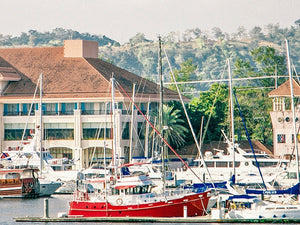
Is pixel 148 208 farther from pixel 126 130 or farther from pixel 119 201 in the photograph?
pixel 126 130

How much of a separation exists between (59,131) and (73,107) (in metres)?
3.18

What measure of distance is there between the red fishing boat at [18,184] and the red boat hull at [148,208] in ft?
71.4

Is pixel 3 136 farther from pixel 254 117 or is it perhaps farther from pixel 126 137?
pixel 254 117

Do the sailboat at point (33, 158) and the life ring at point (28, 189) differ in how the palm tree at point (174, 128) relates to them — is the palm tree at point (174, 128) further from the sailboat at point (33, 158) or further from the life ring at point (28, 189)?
the life ring at point (28, 189)

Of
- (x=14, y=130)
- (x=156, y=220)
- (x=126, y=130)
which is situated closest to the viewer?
(x=156, y=220)

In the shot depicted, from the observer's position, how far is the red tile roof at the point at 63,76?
11556 centimetres

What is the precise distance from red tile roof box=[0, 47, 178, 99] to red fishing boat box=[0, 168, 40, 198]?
23.2 m

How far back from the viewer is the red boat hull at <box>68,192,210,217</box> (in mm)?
67562

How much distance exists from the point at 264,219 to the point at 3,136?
5709 centimetres

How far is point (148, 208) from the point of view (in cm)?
6762

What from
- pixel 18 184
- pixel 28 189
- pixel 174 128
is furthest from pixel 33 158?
pixel 174 128

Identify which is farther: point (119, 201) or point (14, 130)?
point (14, 130)

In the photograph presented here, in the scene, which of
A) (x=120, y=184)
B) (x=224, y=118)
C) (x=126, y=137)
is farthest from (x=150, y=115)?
(x=120, y=184)

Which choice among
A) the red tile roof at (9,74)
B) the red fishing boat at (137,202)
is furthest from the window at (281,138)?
the red fishing boat at (137,202)
